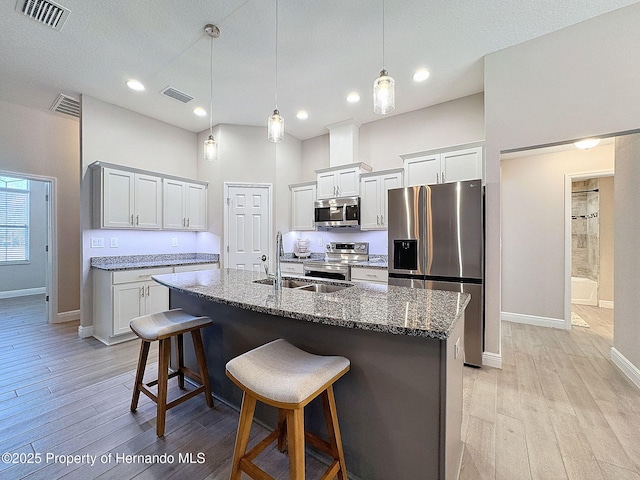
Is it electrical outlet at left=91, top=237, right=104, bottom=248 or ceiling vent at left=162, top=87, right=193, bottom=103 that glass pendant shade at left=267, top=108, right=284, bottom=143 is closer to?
ceiling vent at left=162, top=87, right=193, bottom=103

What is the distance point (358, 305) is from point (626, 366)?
2.95m

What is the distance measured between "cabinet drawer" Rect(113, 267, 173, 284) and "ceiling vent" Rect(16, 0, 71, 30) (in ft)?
8.08

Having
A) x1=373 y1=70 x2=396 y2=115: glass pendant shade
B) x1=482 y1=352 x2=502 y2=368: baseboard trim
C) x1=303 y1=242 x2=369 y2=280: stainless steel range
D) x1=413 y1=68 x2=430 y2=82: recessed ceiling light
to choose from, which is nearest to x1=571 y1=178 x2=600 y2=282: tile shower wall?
x1=482 y1=352 x2=502 y2=368: baseboard trim

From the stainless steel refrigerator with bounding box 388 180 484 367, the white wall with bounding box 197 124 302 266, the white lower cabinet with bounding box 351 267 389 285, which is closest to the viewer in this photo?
the stainless steel refrigerator with bounding box 388 180 484 367

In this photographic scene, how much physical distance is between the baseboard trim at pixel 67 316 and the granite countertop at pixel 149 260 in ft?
4.42

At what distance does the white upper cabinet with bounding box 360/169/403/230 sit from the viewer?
3.80m

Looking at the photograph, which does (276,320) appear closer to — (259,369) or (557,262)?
(259,369)

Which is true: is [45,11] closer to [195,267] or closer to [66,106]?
[66,106]

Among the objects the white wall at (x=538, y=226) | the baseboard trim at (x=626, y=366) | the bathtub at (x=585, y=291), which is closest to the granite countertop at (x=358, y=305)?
the baseboard trim at (x=626, y=366)

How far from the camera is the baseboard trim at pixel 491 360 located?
271cm

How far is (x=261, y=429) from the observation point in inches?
71.8

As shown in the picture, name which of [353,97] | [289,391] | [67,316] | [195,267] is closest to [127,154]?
[195,267]

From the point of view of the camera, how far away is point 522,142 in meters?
2.61

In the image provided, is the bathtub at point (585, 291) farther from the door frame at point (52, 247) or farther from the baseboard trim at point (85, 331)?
the door frame at point (52, 247)
